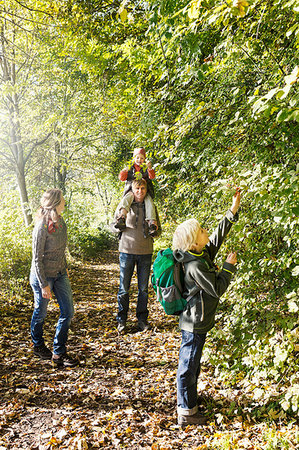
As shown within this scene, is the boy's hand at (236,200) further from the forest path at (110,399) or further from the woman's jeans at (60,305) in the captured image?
the woman's jeans at (60,305)

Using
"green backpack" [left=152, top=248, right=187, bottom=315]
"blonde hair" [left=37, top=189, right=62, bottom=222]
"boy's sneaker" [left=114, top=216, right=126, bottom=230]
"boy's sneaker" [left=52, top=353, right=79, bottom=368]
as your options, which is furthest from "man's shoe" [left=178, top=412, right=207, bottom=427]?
"boy's sneaker" [left=114, top=216, right=126, bottom=230]

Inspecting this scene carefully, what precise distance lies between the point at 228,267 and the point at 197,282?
0.28 meters

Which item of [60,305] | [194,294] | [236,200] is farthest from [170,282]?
[60,305]

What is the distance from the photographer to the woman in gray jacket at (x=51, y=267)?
12.9 feet

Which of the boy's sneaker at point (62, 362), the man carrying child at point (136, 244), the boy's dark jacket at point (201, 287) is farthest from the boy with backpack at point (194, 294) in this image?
the man carrying child at point (136, 244)

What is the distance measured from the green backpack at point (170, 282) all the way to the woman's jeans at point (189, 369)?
Answer: 27 centimetres

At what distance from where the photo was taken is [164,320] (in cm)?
577

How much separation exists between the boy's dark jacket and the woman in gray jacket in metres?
1.75

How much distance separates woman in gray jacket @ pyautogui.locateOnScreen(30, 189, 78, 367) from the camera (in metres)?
3.94

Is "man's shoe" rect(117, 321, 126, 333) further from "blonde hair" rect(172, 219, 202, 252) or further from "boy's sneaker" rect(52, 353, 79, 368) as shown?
"blonde hair" rect(172, 219, 202, 252)

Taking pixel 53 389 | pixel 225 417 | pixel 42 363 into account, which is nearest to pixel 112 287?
pixel 42 363

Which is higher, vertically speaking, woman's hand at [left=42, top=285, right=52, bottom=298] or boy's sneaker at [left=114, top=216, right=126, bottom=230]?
boy's sneaker at [left=114, top=216, right=126, bottom=230]

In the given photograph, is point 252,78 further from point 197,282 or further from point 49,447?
point 49,447

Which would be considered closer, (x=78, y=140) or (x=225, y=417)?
(x=225, y=417)
